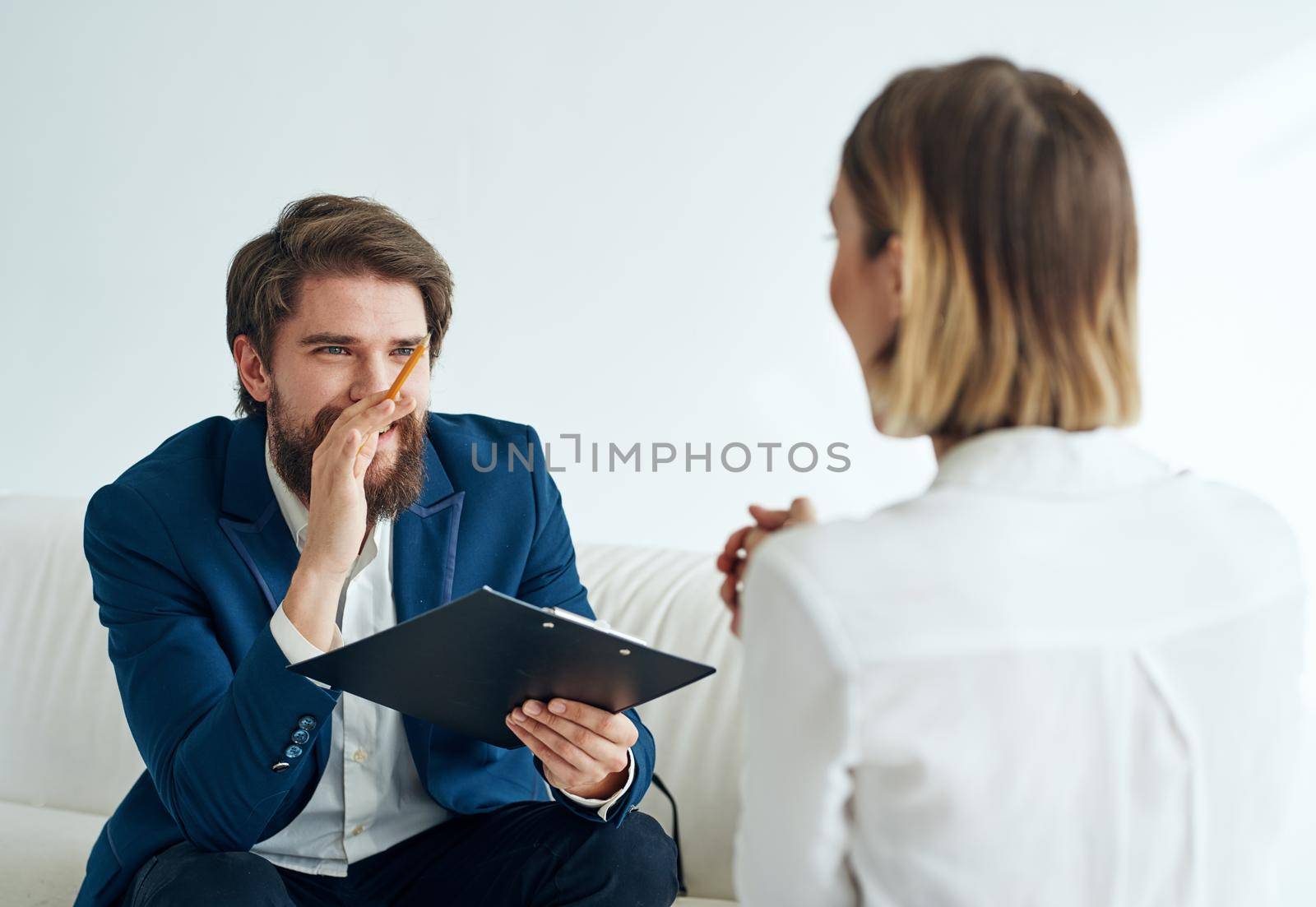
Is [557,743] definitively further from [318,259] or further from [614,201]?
[614,201]

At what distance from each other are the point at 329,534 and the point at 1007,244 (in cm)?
89

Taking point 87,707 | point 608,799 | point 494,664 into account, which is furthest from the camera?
point 87,707

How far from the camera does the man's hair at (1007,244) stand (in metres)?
0.83

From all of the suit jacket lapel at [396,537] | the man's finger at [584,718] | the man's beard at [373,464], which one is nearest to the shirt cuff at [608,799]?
the man's finger at [584,718]

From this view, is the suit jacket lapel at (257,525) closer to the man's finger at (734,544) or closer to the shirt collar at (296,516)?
the shirt collar at (296,516)

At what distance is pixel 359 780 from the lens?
62.4 inches

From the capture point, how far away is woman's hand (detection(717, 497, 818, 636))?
104cm

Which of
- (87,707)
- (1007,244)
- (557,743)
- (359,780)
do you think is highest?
(1007,244)

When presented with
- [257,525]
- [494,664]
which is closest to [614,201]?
[257,525]

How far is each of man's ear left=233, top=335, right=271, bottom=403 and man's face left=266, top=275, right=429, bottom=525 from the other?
62 mm

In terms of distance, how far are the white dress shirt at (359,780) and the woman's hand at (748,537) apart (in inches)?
25.0

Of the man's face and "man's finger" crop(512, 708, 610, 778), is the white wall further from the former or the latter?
"man's finger" crop(512, 708, 610, 778)

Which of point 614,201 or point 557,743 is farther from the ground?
point 614,201

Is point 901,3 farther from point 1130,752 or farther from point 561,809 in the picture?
point 1130,752
